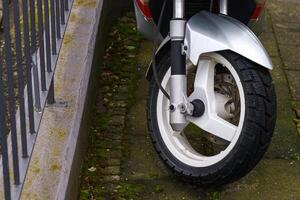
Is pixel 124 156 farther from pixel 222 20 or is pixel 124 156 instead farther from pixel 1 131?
pixel 1 131

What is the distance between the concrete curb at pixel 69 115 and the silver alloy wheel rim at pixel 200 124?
1.38ft

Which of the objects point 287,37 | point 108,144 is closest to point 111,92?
point 108,144

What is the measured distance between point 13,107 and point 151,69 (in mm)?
1117

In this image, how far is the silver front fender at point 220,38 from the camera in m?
2.90

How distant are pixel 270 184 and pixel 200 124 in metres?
0.56

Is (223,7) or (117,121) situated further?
(117,121)

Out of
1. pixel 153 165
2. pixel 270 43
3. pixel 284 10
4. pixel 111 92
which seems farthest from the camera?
pixel 284 10

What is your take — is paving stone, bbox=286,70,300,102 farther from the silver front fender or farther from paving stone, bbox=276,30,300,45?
the silver front fender

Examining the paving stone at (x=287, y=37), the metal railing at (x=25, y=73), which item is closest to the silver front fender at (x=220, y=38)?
the metal railing at (x=25, y=73)

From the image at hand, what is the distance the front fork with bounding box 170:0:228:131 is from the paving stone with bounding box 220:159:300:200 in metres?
0.49

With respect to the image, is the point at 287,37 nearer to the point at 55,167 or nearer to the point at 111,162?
the point at 111,162

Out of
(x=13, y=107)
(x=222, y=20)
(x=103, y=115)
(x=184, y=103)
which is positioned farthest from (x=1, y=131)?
(x=103, y=115)

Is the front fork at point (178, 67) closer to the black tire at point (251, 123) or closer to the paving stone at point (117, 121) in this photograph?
the black tire at point (251, 123)

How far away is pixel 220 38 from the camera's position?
2.95m
